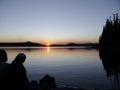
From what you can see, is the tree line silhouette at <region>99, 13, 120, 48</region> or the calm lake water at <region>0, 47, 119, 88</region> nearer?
the calm lake water at <region>0, 47, 119, 88</region>

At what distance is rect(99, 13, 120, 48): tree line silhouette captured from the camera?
382 ft

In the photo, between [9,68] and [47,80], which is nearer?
[9,68]

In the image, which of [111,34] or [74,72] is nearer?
[74,72]

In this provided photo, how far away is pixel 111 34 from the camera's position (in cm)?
11919

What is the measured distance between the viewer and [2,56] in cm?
731

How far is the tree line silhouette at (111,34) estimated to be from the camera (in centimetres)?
11650

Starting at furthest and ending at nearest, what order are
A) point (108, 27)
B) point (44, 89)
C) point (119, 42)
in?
point (108, 27) < point (119, 42) < point (44, 89)

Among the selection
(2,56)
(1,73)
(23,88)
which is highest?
(2,56)

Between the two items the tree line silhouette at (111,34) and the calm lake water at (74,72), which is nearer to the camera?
the calm lake water at (74,72)

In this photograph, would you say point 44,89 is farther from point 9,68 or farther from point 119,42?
point 119,42

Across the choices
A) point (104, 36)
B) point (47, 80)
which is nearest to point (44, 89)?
point (47, 80)

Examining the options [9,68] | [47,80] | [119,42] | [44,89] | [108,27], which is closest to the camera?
[9,68]

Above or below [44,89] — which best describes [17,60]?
above

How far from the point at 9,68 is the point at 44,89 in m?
10.3
